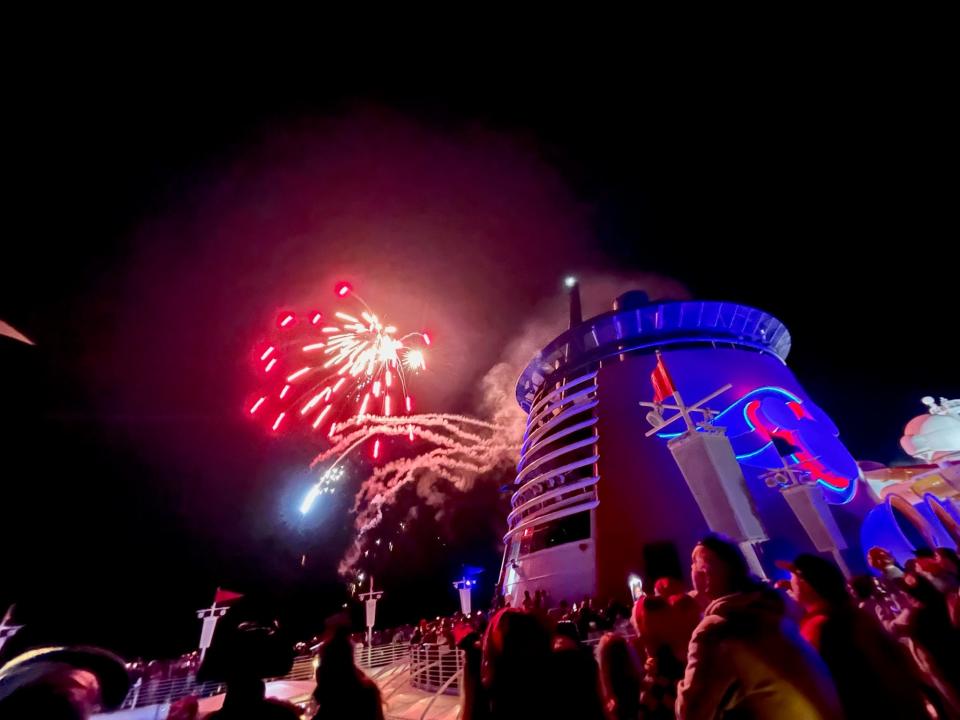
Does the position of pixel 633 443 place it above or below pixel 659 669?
above

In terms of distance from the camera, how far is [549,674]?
9.07 feet

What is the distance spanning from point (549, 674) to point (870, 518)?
23411 mm

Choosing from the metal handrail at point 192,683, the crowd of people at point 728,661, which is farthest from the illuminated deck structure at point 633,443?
the crowd of people at point 728,661

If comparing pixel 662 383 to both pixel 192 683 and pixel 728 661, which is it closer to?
pixel 728 661

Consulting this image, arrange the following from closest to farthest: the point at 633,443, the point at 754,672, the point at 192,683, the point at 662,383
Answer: the point at 754,672 < the point at 662,383 < the point at 192,683 < the point at 633,443

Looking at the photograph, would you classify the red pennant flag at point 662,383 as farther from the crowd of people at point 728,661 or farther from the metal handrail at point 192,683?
the metal handrail at point 192,683

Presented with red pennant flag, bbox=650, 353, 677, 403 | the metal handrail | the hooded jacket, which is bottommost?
the hooded jacket

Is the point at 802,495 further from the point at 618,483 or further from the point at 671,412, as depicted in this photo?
the point at 618,483

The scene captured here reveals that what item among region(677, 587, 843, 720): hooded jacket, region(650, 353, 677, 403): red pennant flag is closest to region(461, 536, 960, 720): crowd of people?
region(677, 587, 843, 720): hooded jacket

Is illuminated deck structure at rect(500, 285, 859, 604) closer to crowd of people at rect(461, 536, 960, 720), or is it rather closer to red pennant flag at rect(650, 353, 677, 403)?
red pennant flag at rect(650, 353, 677, 403)

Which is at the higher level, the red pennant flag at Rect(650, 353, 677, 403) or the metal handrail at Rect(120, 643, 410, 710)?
the red pennant flag at Rect(650, 353, 677, 403)

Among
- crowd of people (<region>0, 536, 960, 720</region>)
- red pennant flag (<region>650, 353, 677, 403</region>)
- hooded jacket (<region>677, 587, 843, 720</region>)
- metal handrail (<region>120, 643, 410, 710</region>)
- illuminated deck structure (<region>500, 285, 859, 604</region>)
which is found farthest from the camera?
illuminated deck structure (<region>500, 285, 859, 604</region>)

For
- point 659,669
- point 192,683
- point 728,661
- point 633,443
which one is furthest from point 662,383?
point 192,683

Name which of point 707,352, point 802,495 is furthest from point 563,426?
point 802,495
